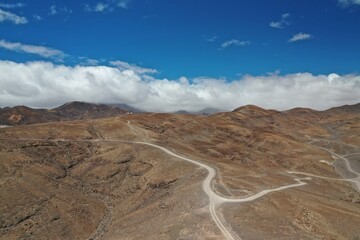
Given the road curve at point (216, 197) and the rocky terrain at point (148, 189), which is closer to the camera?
the road curve at point (216, 197)

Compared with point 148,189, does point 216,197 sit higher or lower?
higher

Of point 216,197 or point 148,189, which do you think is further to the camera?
point 148,189

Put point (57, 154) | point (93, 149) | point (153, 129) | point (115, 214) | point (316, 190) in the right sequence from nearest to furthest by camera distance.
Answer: point (115, 214) < point (316, 190) < point (57, 154) < point (93, 149) < point (153, 129)

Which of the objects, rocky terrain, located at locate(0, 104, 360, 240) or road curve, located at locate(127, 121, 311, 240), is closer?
road curve, located at locate(127, 121, 311, 240)

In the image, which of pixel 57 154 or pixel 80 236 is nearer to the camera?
pixel 80 236

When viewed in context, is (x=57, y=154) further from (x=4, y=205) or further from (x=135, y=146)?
(x=4, y=205)

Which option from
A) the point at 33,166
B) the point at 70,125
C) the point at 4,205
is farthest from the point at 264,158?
the point at 4,205

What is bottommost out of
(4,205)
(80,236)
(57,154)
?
(80,236)

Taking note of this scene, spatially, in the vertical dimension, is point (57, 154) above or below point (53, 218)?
above
